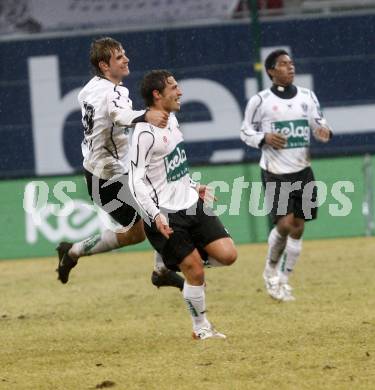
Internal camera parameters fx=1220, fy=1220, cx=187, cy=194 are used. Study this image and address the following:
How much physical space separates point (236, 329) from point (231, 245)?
105 centimetres

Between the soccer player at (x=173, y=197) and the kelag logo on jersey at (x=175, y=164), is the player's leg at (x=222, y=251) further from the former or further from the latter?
the kelag logo on jersey at (x=175, y=164)

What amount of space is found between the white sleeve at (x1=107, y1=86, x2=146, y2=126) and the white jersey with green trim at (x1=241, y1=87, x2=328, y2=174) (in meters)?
2.60

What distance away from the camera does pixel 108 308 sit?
1156cm

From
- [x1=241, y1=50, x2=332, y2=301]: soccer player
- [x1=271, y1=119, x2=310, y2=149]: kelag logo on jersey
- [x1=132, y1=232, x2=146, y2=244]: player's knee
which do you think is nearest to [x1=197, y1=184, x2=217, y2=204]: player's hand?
[x1=132, y1=232, x2=146, y2=244]: player's knee

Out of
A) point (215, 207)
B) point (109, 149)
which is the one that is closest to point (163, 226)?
point (109, 149)

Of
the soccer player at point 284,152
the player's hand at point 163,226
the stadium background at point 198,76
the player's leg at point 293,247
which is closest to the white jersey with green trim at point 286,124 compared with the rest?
the soccer player at point 284,152

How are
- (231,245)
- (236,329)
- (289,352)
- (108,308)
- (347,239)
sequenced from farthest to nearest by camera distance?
(347,239) → (108,308) → (236,329) → (231,245) → (289,352)

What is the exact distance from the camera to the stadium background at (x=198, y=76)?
728 inches

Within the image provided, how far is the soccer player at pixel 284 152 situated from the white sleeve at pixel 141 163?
320cm

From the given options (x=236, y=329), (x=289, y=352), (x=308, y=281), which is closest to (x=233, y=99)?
(x=308, y=281)

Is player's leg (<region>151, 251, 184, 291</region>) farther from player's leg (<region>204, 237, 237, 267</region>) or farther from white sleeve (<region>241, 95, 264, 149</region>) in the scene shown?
white sleeve (<region>241, 95, 264, 149</region>)

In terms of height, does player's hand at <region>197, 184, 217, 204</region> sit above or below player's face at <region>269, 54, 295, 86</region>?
below

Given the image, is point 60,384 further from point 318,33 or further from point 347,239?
point 318,33

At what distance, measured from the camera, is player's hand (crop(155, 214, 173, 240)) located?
8.32m
